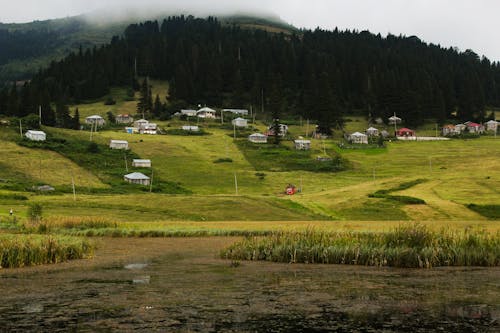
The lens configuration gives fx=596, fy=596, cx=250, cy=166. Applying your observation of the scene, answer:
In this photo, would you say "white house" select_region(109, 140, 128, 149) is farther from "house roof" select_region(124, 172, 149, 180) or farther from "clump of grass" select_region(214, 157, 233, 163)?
"house roof" select_region(124, 172, 149, 180)

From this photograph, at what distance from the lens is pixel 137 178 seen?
107062 millimetres

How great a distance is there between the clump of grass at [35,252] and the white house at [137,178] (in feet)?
242

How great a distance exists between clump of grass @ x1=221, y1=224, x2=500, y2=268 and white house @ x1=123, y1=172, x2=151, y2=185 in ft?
248

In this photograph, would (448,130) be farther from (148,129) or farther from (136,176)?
(136,176)

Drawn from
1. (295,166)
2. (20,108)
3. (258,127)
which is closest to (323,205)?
(295,166)

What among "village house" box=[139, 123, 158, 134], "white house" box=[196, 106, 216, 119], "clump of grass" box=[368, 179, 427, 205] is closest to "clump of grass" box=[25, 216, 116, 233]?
"clump of grass" box=[368, 179, 427, 205]

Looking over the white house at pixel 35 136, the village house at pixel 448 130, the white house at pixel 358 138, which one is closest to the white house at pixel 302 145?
the white house at pixel 358 138

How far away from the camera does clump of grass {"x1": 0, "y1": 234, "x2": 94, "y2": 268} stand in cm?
2847

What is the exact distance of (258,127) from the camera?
577 feet

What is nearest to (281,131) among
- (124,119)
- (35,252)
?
(124,119)

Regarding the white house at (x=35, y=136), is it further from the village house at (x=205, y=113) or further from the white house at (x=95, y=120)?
the village house at (x=205, y=113)

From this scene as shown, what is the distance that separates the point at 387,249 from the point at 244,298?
10799 millimetres

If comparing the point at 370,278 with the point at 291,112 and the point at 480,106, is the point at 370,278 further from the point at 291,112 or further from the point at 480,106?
the point at 480,106

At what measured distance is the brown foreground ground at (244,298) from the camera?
17094mm
